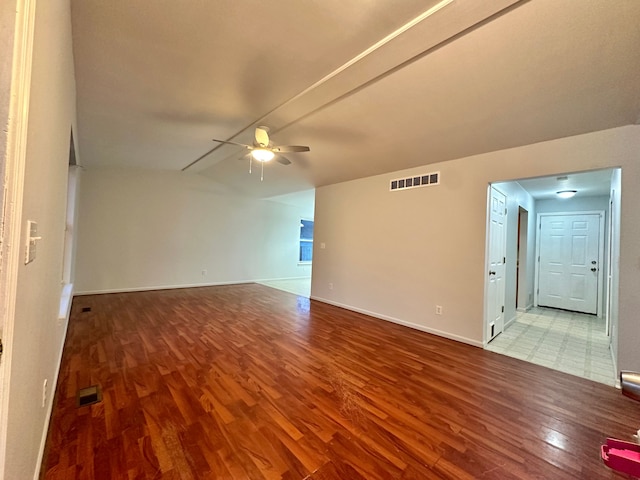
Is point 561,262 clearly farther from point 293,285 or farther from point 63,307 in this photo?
point 63,307

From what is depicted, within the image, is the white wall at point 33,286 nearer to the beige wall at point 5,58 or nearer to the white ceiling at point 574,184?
the beige wall at point 5,58

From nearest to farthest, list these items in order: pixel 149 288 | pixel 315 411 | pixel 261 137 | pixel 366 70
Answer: pixel 315 411
pixel 366 70
pixel 261 137
pixel 149 288

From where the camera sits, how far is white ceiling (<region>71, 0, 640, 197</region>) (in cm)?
165

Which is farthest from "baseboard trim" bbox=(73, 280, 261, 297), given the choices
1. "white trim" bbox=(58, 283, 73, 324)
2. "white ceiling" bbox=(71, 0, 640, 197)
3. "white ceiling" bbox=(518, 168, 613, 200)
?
"white ceiling" bbox=(518, 168, 613, 200)

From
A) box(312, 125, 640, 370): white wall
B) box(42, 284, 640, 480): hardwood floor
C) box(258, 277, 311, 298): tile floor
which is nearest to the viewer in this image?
box(42, 284, 640, 480): hardwood floor

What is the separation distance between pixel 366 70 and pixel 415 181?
7.40ft

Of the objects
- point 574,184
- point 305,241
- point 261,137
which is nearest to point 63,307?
point 261,137

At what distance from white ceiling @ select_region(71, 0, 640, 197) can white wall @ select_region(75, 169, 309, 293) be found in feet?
7.52

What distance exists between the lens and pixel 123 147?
14.2ft

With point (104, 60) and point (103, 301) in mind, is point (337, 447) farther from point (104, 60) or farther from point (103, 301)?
point (103, 301)

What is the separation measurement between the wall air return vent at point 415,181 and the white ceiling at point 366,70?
0.32 metres

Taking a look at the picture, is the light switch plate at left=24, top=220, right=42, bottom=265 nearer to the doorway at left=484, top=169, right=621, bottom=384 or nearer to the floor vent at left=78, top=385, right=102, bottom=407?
the floor vent at left=78, top=385, right=102, bottom=407

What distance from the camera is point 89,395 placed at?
2080 mm

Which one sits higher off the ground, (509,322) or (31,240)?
(31,240)
